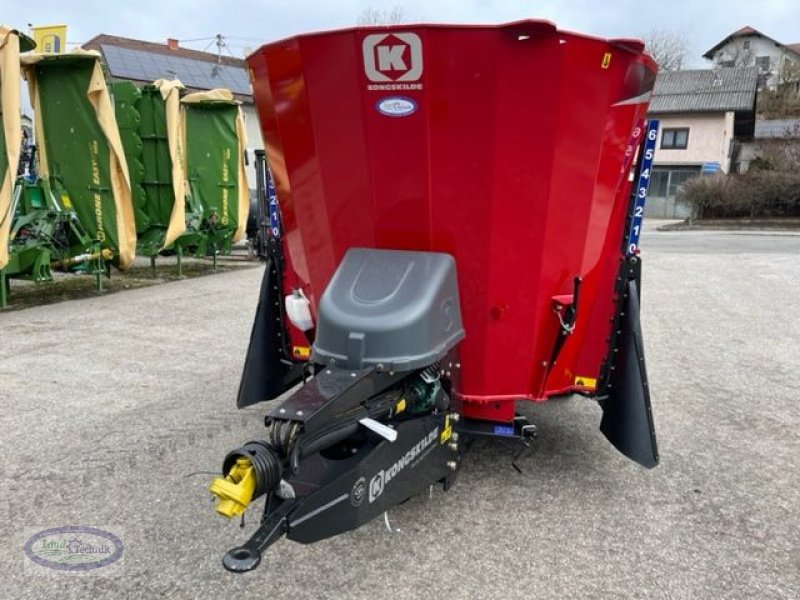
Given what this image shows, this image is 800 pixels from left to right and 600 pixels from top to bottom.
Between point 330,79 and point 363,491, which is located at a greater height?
point 330,79

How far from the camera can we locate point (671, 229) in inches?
1077

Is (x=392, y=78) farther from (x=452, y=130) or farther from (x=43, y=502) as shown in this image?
(x=43, y=502)

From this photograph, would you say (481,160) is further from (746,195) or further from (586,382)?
(746,195)

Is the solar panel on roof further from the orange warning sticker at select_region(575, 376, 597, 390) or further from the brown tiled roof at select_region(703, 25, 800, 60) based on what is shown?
the brown tiled roof at select_region(703, 25, 800, 60)

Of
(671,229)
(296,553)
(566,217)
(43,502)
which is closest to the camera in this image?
(296,553)

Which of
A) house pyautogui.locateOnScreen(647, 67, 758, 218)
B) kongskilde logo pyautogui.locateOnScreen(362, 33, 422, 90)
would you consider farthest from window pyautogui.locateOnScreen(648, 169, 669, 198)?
kongskilde logo pyautogui.locateOnScreen(362, 33, 422, 90)

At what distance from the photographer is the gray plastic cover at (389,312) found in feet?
8.19

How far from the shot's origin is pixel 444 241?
2768mm

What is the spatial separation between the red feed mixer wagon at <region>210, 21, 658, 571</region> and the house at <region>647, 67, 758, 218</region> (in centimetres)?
3432

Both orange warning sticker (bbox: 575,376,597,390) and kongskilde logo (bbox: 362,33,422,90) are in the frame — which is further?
orange warning sticker (bbox: 575,376,597,390)

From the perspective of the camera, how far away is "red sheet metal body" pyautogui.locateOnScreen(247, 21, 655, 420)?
2.48m

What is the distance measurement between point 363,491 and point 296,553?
576mm


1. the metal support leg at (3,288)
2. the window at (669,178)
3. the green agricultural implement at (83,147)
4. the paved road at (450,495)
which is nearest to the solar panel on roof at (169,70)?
the green agricultural implement at (83,147)

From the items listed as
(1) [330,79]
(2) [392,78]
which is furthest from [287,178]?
(2) [392,78]
